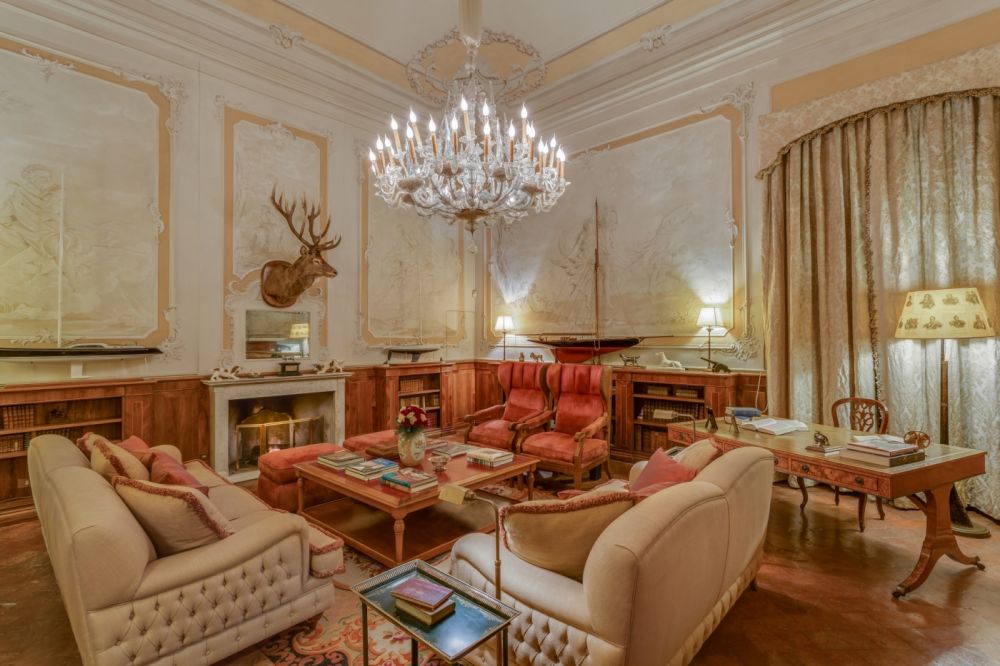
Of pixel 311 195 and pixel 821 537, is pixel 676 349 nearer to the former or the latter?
pixel 821 537

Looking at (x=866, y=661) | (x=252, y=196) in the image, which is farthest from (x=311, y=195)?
(x=866, y=661)

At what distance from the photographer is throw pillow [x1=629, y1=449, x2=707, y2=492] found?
197 cm

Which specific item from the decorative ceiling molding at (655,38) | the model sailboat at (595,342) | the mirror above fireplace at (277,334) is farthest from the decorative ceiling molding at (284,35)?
the model sailboat at (595,342)

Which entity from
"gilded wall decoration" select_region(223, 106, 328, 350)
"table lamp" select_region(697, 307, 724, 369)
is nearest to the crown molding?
"gilded wall decoration" select_region(223, 106, 328, 350)

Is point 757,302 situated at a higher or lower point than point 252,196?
lower

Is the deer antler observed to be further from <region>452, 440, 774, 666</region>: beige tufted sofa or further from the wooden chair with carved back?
the wooden chair with carved back

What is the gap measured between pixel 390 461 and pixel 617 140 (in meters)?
4.69

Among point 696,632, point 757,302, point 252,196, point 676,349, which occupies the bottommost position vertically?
point 696,632

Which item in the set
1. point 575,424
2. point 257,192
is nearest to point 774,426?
point 575,424

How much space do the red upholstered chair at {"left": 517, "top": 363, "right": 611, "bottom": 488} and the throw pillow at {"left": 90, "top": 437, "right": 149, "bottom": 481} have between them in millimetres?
2701

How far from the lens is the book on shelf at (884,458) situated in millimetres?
2287

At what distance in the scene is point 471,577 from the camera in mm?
1868

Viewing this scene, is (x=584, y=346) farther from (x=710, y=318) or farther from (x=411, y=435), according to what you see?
(x=411, y=435)

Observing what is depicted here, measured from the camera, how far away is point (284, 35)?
4.81 meters
